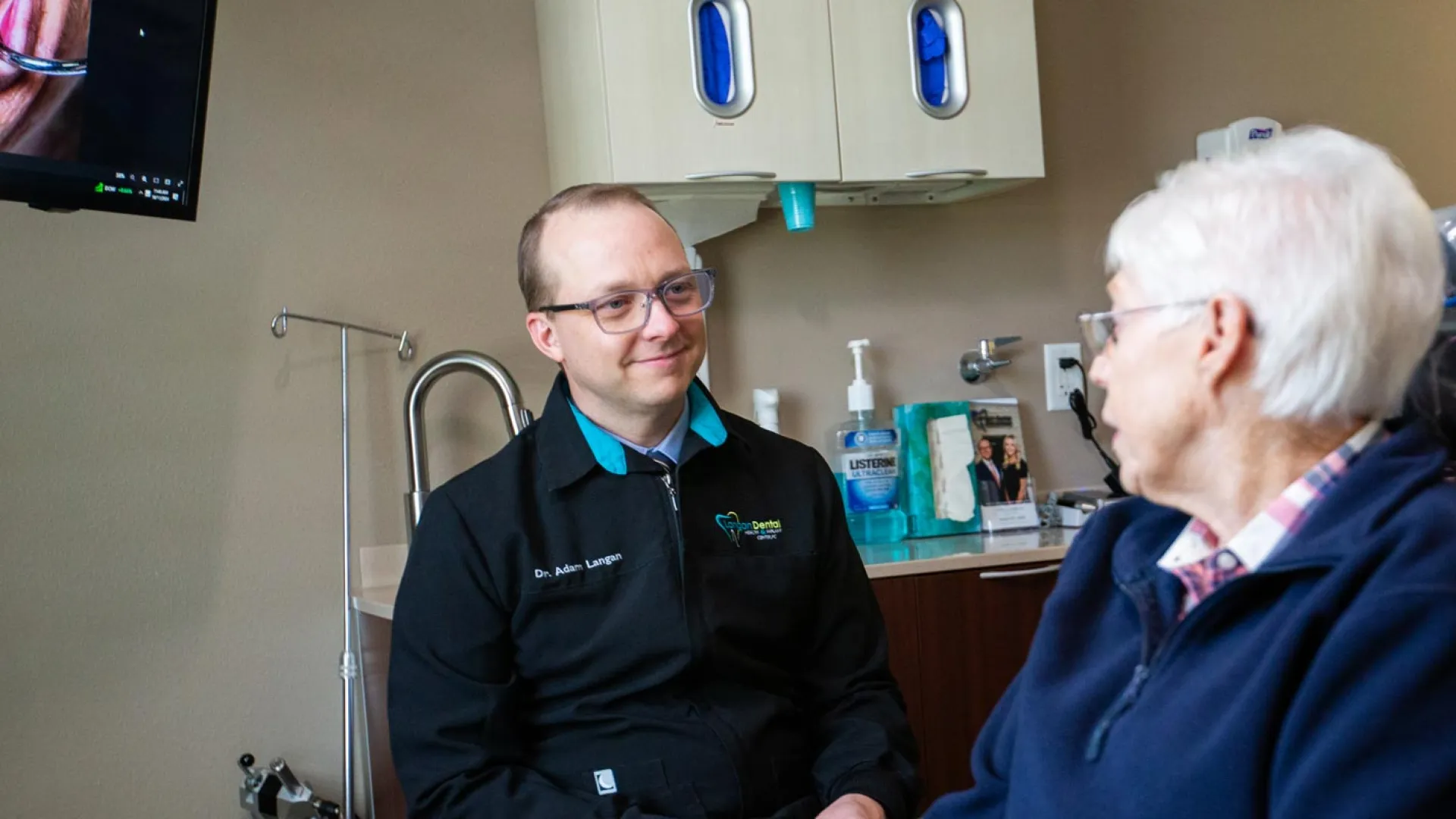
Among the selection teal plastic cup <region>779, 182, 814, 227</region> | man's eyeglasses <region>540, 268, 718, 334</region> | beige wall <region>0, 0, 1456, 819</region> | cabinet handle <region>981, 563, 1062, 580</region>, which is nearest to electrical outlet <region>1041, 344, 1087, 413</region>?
beige wall <region>0, 0, 1456, 819</region>

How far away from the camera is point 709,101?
1896 millimetres

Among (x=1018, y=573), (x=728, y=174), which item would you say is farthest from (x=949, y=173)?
(x=1018, y=573)

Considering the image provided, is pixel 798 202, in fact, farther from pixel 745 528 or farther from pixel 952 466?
pixel 745 528

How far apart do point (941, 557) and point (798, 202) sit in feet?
2.19

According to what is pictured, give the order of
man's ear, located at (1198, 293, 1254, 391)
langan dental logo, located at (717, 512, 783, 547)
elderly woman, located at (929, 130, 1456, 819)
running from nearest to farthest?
elderly woman, located at (929, 130, 1456, 819) → man's ear, located at (1198, 293, 1254, 391) → langan dental logo, located at (717, 512, 783, 547)

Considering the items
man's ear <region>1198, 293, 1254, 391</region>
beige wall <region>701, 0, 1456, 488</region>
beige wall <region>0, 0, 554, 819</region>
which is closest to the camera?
man's ear <region>1198, 293, 1254, 391</region>

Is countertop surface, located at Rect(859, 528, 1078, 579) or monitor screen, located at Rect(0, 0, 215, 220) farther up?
monitor screen, located at Rect(0, 0, 215, 220)

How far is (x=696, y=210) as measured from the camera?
2080mm

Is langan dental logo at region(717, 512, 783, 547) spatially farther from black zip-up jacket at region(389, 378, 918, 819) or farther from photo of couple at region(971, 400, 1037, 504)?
photo of couple at region(971, 400, 1037, 504)

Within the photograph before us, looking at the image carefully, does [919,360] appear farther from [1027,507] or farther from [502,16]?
[502,16]

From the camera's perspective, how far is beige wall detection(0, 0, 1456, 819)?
70.6 inches

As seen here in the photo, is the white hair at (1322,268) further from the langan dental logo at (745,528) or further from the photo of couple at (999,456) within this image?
the photo of couple at (999,456)

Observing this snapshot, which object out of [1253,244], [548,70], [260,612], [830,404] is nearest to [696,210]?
[548,70]

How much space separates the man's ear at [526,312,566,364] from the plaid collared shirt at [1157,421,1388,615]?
75 centimetres
